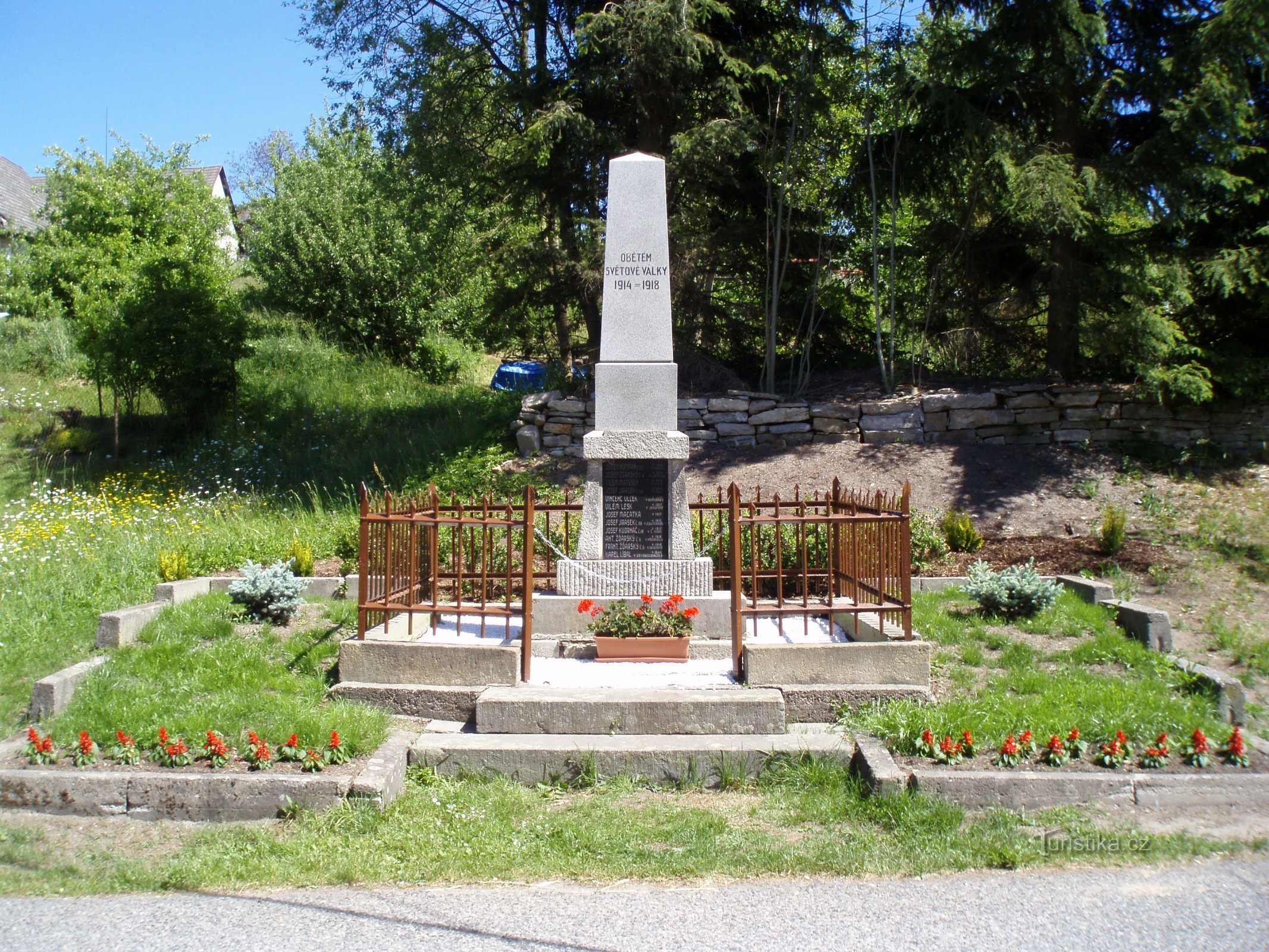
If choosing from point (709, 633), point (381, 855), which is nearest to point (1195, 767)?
point (709, 633)

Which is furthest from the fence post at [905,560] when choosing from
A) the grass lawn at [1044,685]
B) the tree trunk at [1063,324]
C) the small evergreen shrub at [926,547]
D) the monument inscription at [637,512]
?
the tree trunk at [1063,324]

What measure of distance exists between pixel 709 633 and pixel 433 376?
39.9 ft

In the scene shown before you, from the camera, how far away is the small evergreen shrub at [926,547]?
8492mm

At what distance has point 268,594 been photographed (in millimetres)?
6652

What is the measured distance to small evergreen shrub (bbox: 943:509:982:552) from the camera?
28.5 feet

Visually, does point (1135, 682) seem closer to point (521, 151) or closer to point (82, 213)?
point (521, 151)

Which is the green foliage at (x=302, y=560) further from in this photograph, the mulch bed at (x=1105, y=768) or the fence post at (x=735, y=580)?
the mulch bed at (x=1105, y=768)

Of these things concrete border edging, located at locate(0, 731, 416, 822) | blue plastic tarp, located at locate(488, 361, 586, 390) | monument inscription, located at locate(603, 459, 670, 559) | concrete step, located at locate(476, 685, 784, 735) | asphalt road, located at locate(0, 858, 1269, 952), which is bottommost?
asphalt road, located at locate(0, 858, 1269, 952)

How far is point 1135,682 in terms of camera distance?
5391 millimetres

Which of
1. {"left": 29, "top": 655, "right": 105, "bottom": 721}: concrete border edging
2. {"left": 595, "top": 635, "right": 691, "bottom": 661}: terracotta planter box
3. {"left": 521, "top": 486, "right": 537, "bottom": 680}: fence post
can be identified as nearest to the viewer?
{"left": 29, "top": 655, "right": 105, "bottom": 721}: concrete border edging

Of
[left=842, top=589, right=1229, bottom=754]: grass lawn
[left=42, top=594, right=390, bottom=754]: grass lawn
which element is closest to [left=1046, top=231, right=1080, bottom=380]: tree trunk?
[left=842, top=589, right=1229, bottom=754]: grass lawn

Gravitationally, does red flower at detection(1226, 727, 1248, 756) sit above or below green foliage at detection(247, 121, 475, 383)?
below

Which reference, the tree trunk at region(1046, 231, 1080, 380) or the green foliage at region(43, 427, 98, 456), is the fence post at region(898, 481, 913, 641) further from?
the green foliage at region(43, 427, 98, 456)

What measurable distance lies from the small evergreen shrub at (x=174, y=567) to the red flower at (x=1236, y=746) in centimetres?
743
